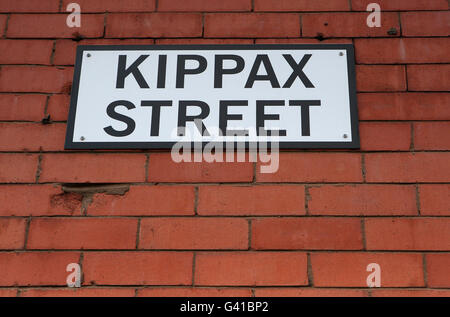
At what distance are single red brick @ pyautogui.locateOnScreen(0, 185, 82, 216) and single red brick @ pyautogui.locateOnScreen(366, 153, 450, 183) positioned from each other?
37.4 inches

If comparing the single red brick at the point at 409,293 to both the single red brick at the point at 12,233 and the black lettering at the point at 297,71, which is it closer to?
the black lettering at the point at 297,71

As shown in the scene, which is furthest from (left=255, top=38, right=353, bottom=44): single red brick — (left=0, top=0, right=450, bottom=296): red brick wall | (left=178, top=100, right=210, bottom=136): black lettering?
(left=178, top=100, right=210, bottom=136): black lettering

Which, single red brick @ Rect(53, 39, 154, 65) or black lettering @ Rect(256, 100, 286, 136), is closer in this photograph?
black lettering @ Rect(256, 100, 286, 136)

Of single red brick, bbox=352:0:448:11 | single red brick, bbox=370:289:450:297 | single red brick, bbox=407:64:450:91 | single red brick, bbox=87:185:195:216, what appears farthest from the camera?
single red brick, bbox=352:0:448:11

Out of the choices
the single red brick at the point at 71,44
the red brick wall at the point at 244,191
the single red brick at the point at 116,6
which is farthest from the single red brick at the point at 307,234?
the single red brick at the point at 116,6

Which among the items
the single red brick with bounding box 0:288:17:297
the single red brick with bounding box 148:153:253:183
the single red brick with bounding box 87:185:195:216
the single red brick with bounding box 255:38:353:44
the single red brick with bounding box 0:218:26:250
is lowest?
the single red brick with bounding box 0:288:17:297

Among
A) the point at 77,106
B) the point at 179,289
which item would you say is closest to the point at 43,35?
the point at 77,106

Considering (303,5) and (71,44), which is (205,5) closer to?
(303,5)

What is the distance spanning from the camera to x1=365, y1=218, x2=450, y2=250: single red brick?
149 centimetres

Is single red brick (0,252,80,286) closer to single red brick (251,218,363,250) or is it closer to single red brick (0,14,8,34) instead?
single red brick (251,218,363,250)

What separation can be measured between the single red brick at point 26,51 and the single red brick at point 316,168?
2.84 feet

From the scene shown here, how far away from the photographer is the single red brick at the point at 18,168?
1.59 meters

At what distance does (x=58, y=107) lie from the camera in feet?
5.50

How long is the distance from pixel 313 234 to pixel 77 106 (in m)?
0.89
